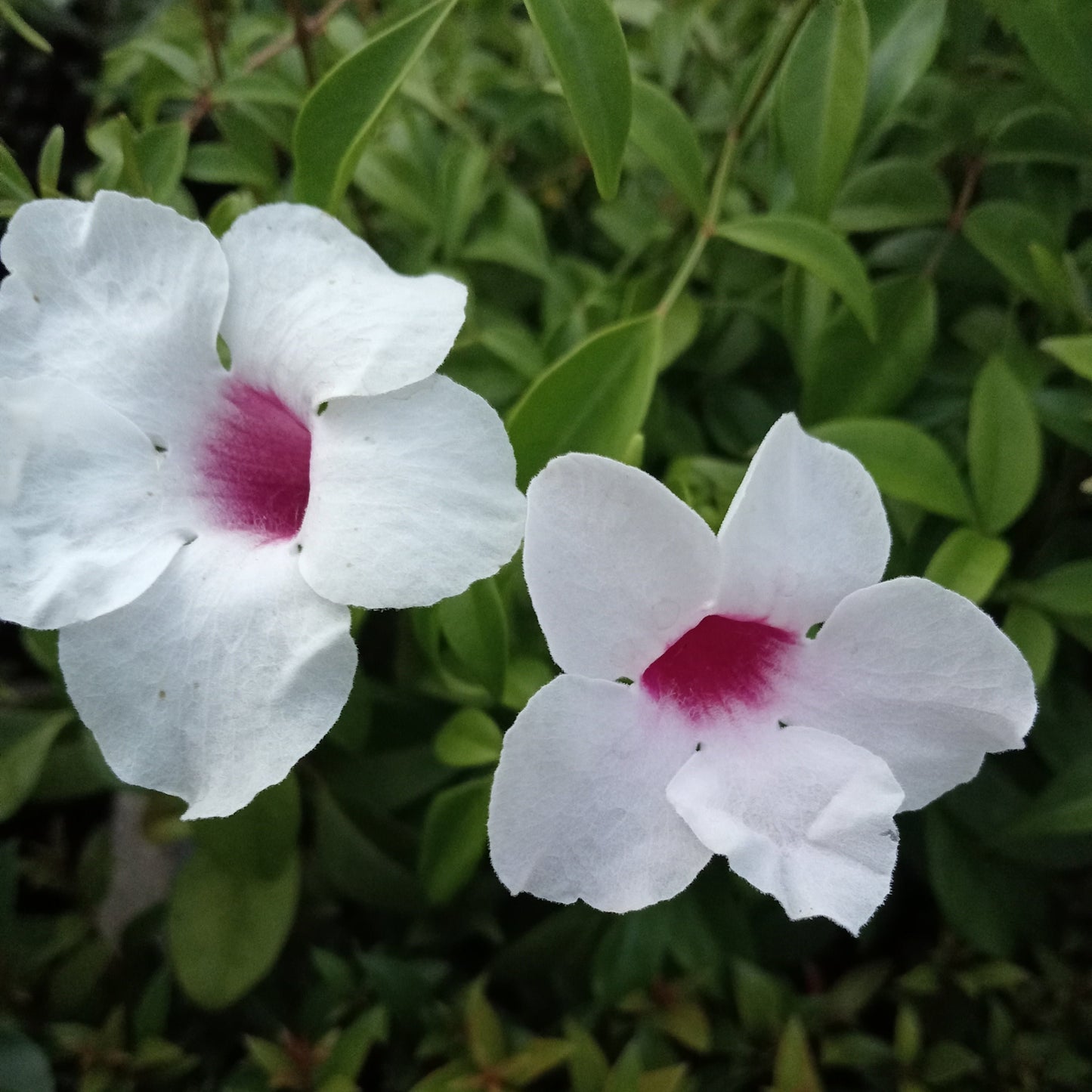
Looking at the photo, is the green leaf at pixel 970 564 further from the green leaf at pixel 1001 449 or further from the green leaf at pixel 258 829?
the green leaf at pixel 258 829

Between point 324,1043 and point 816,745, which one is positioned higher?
point 816,745

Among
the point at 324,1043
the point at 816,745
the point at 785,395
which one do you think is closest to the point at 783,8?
the point at 785,395

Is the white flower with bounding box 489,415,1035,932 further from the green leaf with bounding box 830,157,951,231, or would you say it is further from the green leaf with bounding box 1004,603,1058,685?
the green leaf with bounding box 830,157,951,231

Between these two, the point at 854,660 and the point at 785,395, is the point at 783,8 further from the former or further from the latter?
the point at 854,660

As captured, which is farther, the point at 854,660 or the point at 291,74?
the point at 291,74

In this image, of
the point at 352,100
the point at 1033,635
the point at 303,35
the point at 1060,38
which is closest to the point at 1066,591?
the point at 1033,635

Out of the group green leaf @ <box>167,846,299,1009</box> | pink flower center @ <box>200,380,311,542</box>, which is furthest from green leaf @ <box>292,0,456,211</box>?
green leaf @ <box>167,846,299,1009</box>
